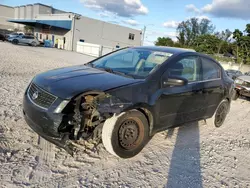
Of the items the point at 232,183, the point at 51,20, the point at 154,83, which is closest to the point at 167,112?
the point at 154,83

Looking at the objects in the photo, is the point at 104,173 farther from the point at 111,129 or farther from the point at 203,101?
the point at 203,101

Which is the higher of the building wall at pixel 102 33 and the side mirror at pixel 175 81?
the building wall at pixel 102 33

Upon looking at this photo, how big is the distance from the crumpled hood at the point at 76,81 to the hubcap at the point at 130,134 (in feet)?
1.97

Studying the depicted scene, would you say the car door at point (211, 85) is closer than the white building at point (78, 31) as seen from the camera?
Yes

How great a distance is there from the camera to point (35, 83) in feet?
10.6

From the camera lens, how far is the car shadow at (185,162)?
2.91 metres

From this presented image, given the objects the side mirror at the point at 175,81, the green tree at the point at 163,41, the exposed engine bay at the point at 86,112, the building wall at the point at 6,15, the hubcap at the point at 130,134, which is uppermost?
the building wall at the point at 6,15

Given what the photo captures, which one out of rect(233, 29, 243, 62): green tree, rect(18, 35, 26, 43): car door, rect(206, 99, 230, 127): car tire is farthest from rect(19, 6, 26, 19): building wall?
rect(206, 99, 230, 127): car tire

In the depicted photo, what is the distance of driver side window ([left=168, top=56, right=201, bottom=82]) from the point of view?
3.68 meters

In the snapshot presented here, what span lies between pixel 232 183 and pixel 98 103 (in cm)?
219

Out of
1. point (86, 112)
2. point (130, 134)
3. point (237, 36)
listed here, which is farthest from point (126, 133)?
point (237, 36)

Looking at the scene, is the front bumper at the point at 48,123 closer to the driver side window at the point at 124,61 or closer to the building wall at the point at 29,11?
the driver side window at the point at 124,61

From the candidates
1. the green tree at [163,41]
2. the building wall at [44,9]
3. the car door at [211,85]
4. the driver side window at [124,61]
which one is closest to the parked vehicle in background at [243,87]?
the car door at [211,85]

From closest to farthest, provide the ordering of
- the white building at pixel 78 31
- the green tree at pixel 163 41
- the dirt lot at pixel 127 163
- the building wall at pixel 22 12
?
the dirt lot at pixel 127 163, the white building at pixel 78 31, the green tree at pixel 163 41, the building wall at pixel 22 12
